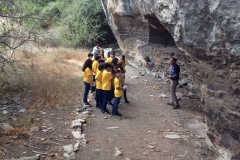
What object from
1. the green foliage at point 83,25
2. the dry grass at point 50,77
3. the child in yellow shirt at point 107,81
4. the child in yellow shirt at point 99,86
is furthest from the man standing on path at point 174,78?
the green foliage at point 83,25

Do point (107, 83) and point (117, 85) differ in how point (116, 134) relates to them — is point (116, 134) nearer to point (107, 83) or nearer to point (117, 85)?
point (117, 85)

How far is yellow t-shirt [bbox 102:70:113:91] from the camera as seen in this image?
8.16m

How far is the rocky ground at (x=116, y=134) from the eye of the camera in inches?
243

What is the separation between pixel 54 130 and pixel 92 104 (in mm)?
2370

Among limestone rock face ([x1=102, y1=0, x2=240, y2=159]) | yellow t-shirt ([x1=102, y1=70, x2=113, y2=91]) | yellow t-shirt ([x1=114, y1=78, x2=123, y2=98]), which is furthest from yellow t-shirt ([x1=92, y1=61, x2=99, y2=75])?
limestone rock face ([x1=102, y1=0, x2=240, y2=159])

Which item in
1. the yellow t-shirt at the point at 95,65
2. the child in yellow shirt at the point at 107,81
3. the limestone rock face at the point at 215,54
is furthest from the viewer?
the yellow t-shirt at the point at 95,65

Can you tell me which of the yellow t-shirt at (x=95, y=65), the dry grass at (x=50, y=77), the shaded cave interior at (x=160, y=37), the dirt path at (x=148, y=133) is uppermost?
the shaded cave interior at (x=160, y=37)

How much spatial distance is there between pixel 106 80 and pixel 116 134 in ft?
5.38

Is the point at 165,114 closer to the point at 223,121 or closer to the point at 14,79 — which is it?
the point at 223,121

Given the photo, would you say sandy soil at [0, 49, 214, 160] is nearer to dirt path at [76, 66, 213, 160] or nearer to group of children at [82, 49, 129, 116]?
dirt path at [76, 66, 213, 160]

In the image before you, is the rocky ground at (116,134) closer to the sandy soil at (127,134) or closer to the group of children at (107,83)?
the sandy soil at (127,134)

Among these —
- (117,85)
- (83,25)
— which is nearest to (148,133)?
(117,85)

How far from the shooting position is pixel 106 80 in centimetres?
822

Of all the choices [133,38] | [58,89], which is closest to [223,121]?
[58,89]
